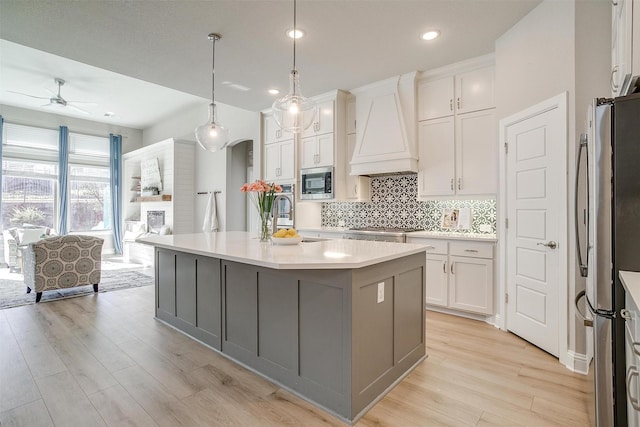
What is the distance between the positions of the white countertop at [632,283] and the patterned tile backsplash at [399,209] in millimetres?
2499

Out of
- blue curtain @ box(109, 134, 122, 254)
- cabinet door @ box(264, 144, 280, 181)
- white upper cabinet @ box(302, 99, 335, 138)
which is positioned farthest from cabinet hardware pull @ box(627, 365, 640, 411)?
blue curtain @ box(109, 134, 122, 254)

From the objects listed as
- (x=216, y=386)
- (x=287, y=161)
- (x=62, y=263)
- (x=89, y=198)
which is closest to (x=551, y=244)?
(x=216, y=386)

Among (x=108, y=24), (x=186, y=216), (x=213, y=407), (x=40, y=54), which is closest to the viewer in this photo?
(x=213, y=407)

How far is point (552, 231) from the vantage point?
2.62 metres

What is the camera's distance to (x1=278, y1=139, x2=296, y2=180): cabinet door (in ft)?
16.9

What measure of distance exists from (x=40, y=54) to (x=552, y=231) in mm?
6685

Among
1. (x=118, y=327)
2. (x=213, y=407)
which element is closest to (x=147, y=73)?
(x=118, y=327)

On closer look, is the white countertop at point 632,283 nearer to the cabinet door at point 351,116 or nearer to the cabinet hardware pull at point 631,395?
the cabinet hardware pull at point 631,395

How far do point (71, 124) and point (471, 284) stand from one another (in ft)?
30.6

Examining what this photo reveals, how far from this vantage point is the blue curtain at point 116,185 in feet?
28.0

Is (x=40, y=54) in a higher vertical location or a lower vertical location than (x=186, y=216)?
higher

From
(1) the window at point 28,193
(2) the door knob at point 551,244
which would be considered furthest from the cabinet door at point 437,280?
(1) the window at point 28,193

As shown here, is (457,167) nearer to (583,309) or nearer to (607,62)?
(607,62)

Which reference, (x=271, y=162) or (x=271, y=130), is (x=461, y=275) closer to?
(x=271, y=162)
